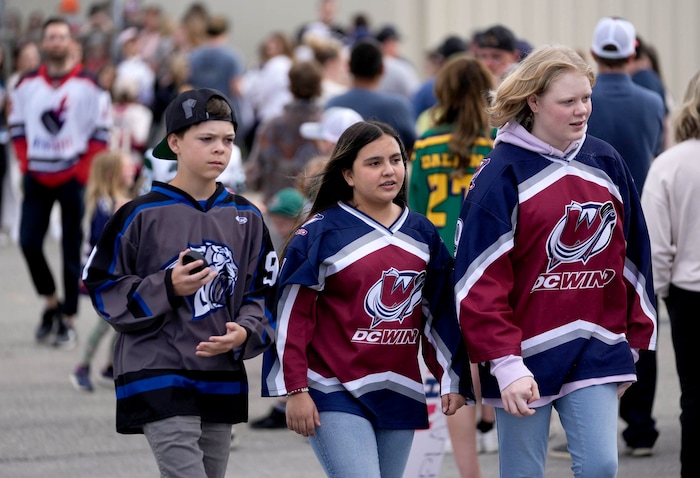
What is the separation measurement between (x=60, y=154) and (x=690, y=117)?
5.42m

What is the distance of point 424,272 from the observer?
173 inches

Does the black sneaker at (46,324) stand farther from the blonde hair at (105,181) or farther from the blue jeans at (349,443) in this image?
the blue jeans at (349,443)

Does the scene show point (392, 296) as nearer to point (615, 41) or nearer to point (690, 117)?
point (690, 117)

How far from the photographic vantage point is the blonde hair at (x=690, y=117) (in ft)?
19.0

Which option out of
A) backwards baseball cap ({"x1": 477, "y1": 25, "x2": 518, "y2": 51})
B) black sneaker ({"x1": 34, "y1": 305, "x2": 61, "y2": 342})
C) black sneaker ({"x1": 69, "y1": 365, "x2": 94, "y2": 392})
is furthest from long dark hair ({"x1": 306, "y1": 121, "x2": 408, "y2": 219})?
black sneaker ({"x1": 34, "y1": 305, "x2": 61, "y2": 342})

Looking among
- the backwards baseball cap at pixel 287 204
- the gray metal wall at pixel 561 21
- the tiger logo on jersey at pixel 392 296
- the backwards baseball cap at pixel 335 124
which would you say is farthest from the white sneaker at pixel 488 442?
the gray metal wall at pixel 561 21

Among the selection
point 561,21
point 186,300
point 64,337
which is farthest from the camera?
point 561,21

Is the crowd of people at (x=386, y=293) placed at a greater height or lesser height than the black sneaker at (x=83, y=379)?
greater

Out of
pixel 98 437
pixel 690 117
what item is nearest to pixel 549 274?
pixel 690 117

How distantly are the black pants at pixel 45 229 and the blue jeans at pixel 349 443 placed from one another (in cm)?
570

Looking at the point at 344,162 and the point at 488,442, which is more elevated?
the point at 344,162

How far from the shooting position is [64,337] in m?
9.81

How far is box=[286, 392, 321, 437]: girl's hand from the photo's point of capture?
4.25m

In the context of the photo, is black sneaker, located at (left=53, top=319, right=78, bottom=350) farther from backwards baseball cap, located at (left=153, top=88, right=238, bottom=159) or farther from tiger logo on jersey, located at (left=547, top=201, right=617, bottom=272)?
tiger logo on jersey, located at (left=547, top=201, right=617, bottom=272)
